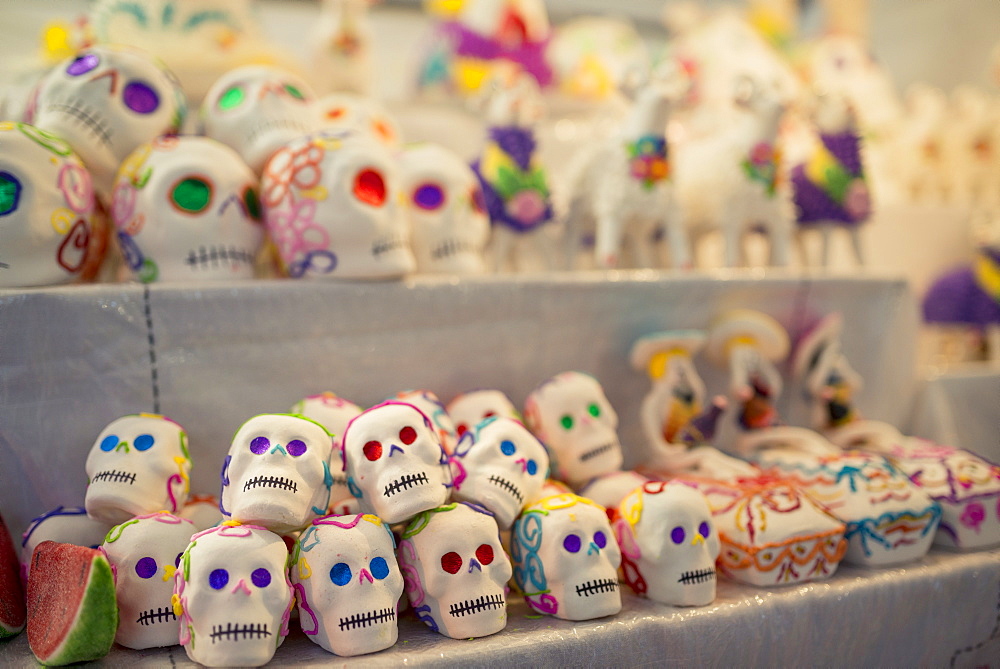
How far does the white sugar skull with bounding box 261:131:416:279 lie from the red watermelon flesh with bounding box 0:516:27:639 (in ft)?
1.63

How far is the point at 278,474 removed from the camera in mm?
740

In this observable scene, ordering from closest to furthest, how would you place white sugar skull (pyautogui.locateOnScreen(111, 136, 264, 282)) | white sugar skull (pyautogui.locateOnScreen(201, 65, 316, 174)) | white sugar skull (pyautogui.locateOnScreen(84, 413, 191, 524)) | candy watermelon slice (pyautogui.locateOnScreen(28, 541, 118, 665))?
candy watermelon slice (pyautogui.locateOnScreen(28, 541, 118, 665)) → white sugar skull (pyautogui.locateOnScreen(84, 413, 191, 524)) → white sugar skull (pyautogui.locateOnScreen(111, 136, 264, 282)) → white sugar skull (pyautogui.locateOnScreen(201, 65, 316, 174))

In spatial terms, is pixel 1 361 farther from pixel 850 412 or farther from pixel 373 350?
pixel 850 412

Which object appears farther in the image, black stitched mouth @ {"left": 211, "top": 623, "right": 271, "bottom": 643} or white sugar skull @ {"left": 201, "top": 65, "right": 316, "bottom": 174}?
white sugar skull @ {"left": 201, "top": 65, "right": 316, "bottom": 174}

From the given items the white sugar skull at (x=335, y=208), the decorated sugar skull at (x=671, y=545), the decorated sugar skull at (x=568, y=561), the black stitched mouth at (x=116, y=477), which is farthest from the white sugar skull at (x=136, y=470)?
the decorated sugar skull at (x=671, y=545)

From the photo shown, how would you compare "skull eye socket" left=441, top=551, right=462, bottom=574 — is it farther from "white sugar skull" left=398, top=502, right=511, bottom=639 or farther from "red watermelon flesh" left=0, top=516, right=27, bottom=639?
"red watermelon flesh" left=0, top=516, right=27, bottom=639

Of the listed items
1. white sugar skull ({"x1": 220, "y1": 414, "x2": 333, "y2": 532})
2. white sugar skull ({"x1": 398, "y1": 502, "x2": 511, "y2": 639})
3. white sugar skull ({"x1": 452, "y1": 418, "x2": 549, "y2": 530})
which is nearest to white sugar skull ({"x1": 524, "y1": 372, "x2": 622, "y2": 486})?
white sugar skull ({"x1": 452, "y1": 418, "x2": 549, "y2": 530})

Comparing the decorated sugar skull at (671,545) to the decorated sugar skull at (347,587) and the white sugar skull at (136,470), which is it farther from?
the white sugar skull at (136,470)

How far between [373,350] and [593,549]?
1.51 feet

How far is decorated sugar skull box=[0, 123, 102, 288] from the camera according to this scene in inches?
34.1

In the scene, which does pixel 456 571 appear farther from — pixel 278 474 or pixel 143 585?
pixel 143 585

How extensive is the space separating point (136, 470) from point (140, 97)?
60 cm

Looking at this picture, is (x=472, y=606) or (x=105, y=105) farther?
(x=105, y=105)

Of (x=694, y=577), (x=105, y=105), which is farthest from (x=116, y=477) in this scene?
(x=694, y=577)
